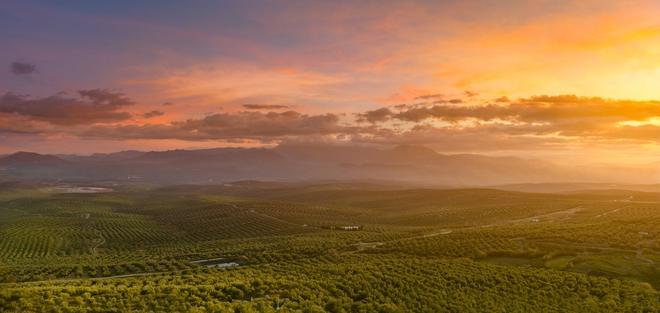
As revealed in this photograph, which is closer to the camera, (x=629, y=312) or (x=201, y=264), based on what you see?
(x=629, y=312)

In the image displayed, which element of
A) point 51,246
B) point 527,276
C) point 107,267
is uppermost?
point 527,276

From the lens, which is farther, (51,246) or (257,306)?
(51,246)

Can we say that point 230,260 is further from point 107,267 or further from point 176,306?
point 176,306

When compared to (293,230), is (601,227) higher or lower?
higher

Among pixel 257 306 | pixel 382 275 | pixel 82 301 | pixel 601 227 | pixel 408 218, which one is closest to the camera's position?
pixel 82 301

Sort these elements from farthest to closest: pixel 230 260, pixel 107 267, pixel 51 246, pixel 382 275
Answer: pixel 51 246, pixel 230 260, pixel 107 267, pixel 382 275

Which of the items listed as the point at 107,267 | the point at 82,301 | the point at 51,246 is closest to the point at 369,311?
the point at 82,301

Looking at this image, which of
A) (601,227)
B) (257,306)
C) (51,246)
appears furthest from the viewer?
(51,246)

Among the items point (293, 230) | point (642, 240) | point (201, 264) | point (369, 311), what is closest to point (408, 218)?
point (293, 230)

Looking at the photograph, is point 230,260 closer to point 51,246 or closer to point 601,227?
point 601,227
